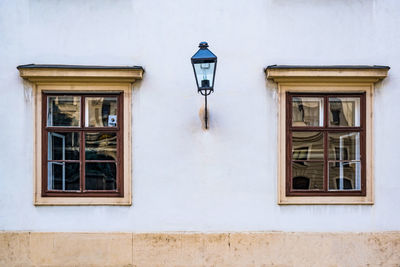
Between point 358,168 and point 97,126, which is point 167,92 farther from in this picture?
point 358,168

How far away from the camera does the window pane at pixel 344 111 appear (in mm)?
5434

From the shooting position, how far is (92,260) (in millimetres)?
5270

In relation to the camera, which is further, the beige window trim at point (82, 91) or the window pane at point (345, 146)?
the window pane at point (345, 146)

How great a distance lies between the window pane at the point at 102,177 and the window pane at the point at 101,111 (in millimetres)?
607

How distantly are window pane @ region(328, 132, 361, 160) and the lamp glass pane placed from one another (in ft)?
6.91

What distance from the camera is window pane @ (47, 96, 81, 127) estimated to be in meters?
5.41

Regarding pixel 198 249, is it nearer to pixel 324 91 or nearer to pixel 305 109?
pixel 305 109

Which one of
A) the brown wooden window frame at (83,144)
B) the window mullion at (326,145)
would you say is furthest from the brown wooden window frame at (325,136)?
the brown wooden window frame at (83,144)

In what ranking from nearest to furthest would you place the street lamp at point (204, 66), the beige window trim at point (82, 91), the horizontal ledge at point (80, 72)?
the street lamp at point (204, 66), the horizontal ledge at point (80, 72), the beige window trim at point (82, 91)

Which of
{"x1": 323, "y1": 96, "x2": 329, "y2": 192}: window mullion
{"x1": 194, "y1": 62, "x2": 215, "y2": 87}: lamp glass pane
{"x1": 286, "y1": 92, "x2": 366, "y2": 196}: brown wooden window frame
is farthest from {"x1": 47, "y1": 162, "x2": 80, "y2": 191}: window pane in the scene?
{"x1": 323, "y1": 96, "x2": 329, "y2": 192}: window mullion

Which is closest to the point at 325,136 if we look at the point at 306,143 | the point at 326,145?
the point at 326,145

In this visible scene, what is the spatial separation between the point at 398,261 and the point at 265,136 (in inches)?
104

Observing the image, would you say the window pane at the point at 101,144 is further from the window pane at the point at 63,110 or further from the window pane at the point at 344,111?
the window pane at the point at 344,111

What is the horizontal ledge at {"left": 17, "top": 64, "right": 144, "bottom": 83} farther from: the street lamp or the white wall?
the street lamp
